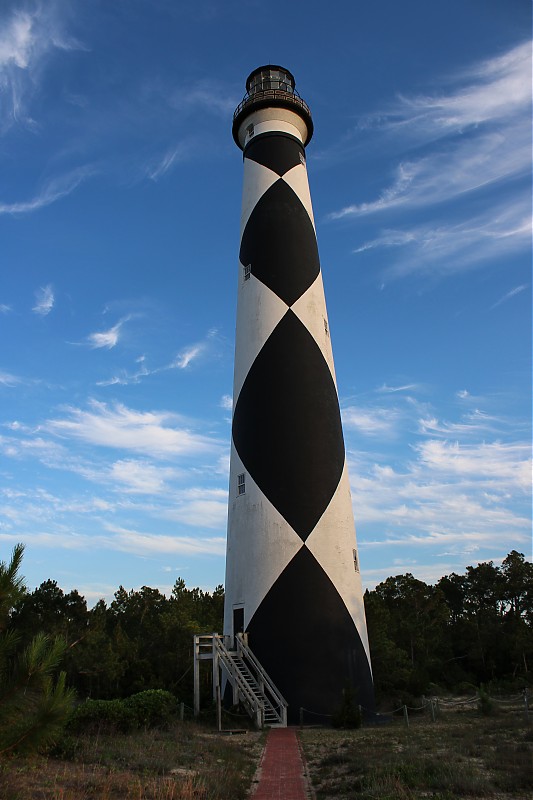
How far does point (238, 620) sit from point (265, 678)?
1.60 m

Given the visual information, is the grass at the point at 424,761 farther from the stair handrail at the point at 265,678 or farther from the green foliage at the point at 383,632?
the green foliage at the point at 383,632

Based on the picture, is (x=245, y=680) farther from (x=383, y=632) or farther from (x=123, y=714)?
(x=383, y=632)

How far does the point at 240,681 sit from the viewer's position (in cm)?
1345

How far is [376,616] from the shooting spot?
73.6ft

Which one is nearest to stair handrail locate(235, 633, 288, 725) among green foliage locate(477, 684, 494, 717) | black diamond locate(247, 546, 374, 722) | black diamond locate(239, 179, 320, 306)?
black diamond locate(247, 546, 374, 722)

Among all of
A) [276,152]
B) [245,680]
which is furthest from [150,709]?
[276,152]

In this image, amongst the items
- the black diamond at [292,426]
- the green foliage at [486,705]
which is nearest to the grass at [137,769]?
the black diamond at [292,426]

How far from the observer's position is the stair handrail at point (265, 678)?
13.2 m

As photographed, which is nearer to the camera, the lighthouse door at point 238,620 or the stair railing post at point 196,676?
the stair railing post at point 196,676

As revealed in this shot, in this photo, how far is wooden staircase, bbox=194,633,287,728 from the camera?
1312 centimetres

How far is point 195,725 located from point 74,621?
40.2 ft

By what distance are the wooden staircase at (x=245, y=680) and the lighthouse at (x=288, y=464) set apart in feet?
0.76

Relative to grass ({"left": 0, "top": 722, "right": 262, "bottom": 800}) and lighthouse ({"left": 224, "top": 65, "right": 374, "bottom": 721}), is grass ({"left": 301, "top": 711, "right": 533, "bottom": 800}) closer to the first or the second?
grass ({"left": 0, "top": 722, "right": 262, "bottom": 800})

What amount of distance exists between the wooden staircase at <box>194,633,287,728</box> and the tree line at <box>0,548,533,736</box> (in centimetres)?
242
